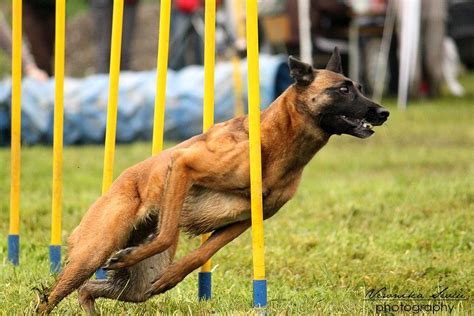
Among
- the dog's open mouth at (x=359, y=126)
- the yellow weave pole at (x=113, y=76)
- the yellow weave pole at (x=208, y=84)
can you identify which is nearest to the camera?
the dog's open mouth at (x=359, y=126)

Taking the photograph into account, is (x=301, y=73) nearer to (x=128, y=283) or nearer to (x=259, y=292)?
(x=259, y=292)

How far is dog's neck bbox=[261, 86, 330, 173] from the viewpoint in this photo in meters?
4.94

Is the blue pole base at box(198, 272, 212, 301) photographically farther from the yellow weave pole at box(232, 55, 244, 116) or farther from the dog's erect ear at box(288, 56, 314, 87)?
the yellow weave pole at box(232, 55, 244, 116)

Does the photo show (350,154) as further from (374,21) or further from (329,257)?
(374,21)

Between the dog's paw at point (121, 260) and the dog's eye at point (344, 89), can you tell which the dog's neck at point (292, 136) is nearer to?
the dog's eye at point (344, 89)

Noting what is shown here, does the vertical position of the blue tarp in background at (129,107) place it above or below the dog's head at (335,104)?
below

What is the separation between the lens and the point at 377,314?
4945 millimetres

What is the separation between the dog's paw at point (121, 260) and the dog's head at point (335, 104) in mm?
1009

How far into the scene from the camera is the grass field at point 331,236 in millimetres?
5496

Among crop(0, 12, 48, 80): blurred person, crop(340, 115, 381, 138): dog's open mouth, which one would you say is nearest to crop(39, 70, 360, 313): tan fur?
crop(340, 115, 381, 138): dog's open mouth

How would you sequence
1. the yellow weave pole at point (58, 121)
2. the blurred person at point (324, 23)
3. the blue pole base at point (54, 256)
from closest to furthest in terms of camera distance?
the yellow weave pole at point (58, 121), the blue pole base at point (54, 256), the blurred person at point (324, 23)

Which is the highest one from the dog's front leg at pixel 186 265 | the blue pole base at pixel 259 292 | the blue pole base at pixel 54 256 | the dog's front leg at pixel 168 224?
the dog's front leg at pixel 168 224

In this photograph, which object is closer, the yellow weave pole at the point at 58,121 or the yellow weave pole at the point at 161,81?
the yellow weave pole at the point at 161,81

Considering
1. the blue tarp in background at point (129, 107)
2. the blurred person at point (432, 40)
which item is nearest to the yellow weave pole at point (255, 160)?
the blue tarp in background at point (129, 107)
